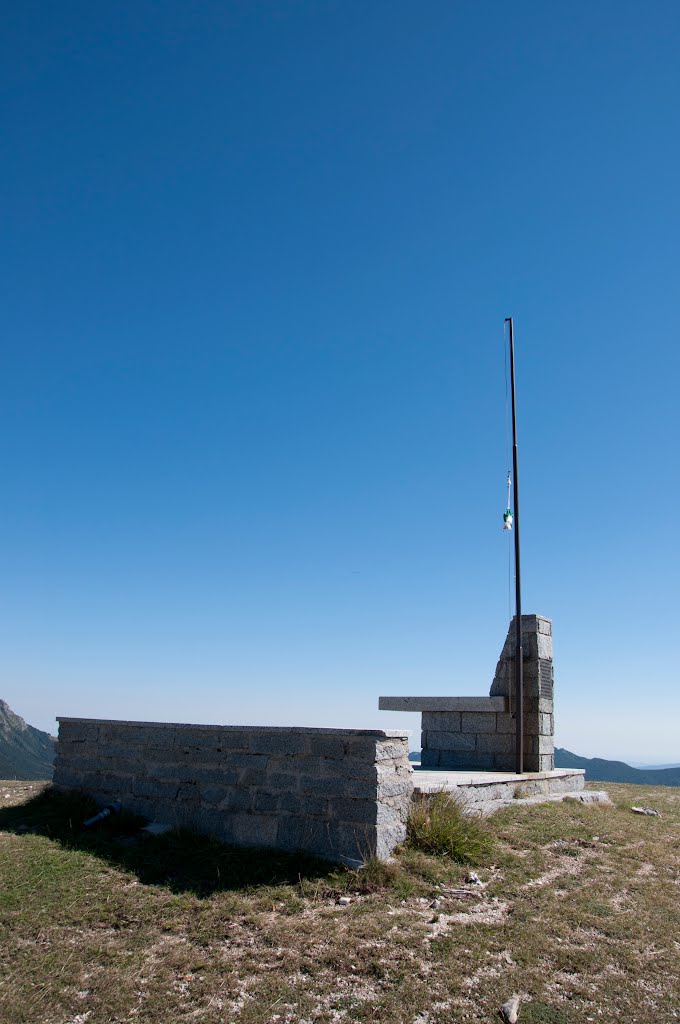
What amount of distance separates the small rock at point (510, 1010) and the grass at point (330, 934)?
0.06m

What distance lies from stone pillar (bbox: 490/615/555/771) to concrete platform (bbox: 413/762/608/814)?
40 centimetres

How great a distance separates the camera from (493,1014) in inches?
174

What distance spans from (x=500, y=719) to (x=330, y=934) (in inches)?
272

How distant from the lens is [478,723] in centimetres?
1194

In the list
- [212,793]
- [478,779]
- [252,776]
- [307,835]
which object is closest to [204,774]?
[212,793]

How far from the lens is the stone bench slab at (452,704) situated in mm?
11773

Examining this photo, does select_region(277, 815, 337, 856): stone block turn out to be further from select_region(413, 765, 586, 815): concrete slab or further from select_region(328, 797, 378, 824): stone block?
select_region(413, 765, 586, 815): concrete slab

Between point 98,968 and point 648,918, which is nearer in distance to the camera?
point 98,968

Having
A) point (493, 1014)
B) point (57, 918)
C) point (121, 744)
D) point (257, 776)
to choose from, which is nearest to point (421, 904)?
point (493, 1014)

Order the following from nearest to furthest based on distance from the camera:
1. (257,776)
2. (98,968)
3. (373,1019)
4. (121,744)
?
1. (373,1019)
2. (98,968)
3. (257,776)
4. (121,744)

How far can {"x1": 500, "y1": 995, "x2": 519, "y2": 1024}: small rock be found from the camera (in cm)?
434

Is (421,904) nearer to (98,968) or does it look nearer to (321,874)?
→ (321,874)

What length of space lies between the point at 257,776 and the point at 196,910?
1.84 m

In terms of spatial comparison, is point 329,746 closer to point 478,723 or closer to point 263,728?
point 263,728
